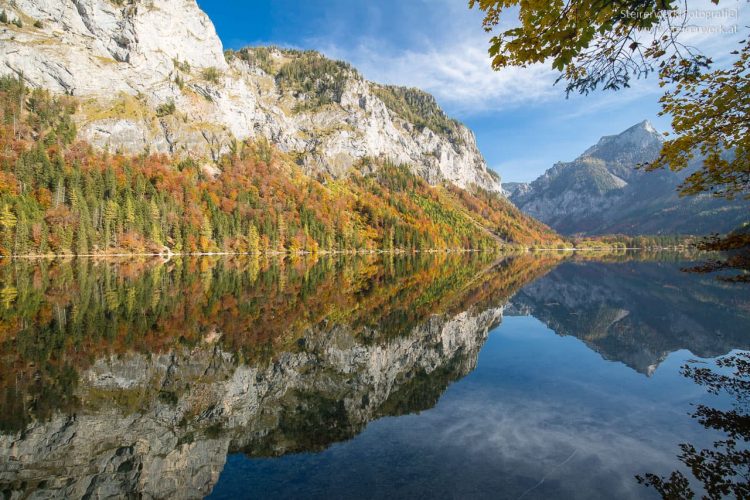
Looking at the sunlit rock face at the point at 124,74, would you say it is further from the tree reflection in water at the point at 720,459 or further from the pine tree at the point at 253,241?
the tree reflection in water at the point at 720,459

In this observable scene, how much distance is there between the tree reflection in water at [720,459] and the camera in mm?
7262

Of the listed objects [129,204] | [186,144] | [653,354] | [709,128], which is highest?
[186,144]

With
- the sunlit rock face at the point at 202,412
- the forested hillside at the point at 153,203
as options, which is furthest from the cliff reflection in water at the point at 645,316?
the forested hillside at the point at 153,203

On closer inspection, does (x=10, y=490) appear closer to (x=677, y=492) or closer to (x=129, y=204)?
(x=677, y=492)

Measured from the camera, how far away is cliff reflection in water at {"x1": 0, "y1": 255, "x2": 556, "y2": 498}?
28.1ft

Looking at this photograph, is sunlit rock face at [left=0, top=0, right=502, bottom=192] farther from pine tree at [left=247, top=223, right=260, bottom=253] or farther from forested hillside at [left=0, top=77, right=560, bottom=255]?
pine tree at [left=247, top=223, right=260, bottom=253]

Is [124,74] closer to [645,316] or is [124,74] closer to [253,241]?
[253,241]

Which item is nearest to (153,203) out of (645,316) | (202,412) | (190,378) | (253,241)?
(253,241)

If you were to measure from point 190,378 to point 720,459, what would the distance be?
1530 cm

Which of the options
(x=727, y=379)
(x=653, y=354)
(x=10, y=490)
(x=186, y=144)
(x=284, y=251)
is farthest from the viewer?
(x=186, y=144)

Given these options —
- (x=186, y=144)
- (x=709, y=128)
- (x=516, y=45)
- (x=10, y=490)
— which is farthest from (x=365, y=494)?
(x=186, y=144)

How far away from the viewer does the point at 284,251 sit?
118938 millimetres

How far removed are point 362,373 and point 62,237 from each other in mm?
84744

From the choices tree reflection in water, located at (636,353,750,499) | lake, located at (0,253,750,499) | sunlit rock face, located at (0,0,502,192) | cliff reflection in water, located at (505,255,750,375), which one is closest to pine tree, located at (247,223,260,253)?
sunlit rock face, located at (0,0,502,192)
